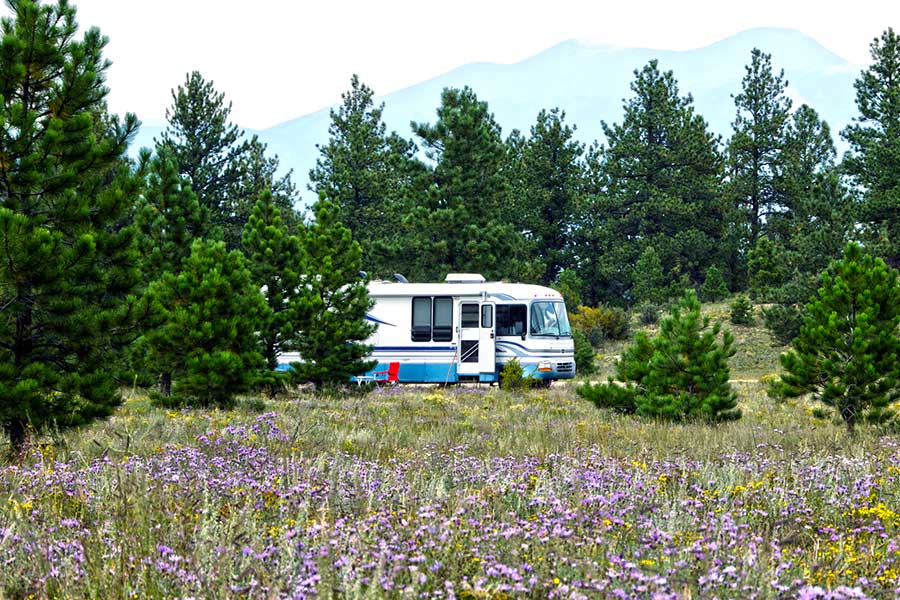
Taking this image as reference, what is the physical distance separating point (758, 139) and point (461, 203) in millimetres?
22704

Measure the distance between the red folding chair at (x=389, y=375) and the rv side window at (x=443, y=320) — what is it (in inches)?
50.7

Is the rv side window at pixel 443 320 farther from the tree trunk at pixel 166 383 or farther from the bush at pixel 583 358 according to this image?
the tree trunk at pixel 166 383

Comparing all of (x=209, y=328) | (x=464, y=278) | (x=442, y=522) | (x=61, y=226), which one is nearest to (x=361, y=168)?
(x=464, y=278)

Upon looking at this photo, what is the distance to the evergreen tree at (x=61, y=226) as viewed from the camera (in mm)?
8375

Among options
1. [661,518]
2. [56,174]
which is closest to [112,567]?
[661,518]

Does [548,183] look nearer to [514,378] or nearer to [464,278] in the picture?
[464,278]

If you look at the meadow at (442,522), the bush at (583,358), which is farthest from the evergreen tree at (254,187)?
the meadow at (442,522)

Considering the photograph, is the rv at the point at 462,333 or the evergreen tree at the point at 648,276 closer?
the rv at the point at 462,333

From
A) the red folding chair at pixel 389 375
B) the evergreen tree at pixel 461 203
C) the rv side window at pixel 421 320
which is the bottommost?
the red folding chair at pixel 389 375

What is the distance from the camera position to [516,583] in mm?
3615

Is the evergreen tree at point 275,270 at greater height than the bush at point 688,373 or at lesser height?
greater

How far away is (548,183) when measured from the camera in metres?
49.0

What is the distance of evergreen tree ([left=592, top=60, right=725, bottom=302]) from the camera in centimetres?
4856

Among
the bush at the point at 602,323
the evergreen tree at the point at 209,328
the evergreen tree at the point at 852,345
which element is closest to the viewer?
the evergreen tree at the point at 852,345
